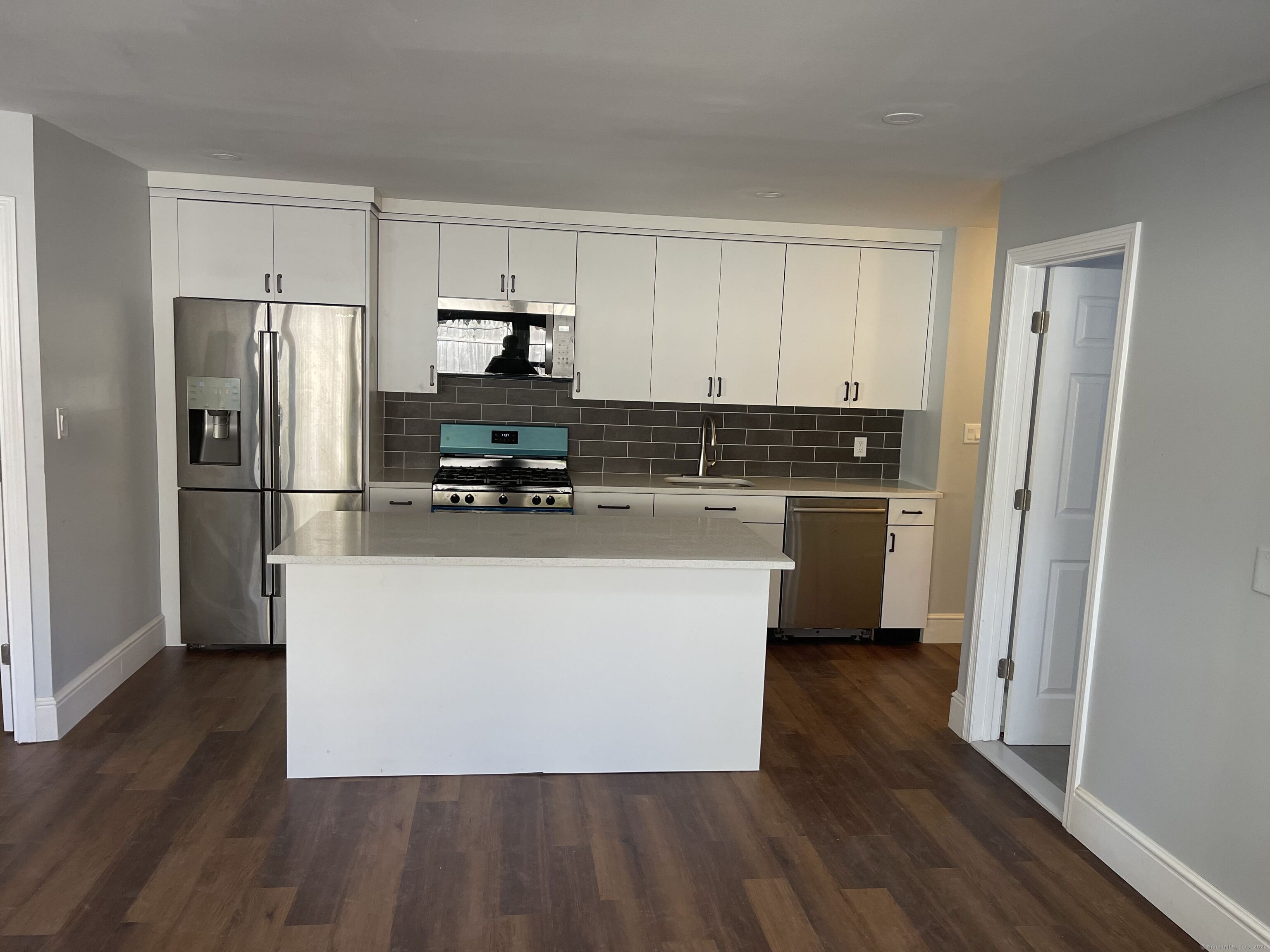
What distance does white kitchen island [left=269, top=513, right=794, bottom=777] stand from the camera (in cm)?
310

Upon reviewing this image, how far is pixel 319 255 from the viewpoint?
4379mm

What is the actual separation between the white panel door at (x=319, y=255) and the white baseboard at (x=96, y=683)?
5.94 feet

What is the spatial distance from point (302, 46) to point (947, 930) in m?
3.05

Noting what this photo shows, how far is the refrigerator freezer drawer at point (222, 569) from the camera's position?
14.4 feet

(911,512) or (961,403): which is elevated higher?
(961,403)

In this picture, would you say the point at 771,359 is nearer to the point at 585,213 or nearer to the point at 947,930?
the point at 585,213

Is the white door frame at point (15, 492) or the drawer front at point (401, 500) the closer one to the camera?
the white door frame at point (15, 492)

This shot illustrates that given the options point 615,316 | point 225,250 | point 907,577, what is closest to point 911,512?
point 907,577

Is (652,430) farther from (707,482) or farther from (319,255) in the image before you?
(319,255)

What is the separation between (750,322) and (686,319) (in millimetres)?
377

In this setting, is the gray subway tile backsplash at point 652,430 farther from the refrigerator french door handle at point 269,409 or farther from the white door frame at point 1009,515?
the white door frame at point 1009,515

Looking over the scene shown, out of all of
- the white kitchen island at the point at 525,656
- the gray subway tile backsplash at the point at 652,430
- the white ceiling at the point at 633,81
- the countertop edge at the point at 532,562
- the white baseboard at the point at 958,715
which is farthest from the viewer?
the gray subway tile backsplash at the point at 652,430

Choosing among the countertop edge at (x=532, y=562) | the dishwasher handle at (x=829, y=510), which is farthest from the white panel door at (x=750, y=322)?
the countertop edge at (x=532, y=562)

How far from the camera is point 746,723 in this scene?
A: 332cm
